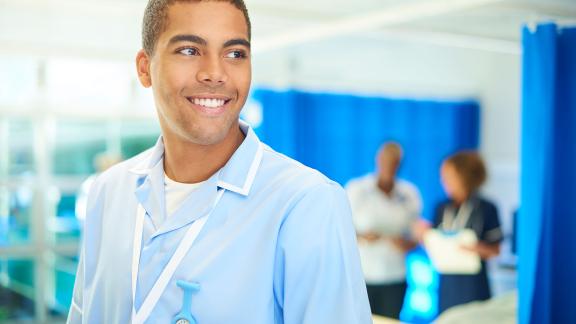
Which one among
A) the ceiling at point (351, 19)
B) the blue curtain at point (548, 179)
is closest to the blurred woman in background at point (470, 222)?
the ceiling at point (351, 19)

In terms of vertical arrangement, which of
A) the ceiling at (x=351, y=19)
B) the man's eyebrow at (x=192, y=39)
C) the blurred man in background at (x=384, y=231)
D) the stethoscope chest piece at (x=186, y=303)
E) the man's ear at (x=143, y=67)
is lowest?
the blurred man in background at (x=384, y=231)

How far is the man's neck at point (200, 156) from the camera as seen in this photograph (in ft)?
4.12

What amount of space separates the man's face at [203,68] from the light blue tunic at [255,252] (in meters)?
0.08

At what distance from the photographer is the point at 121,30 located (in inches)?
227

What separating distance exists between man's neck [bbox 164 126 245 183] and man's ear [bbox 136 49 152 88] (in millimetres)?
123

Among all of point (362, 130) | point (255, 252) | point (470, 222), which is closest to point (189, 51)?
point (255, 252)

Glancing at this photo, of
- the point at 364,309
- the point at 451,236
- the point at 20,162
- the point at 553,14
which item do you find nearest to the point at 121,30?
the point at 20,162

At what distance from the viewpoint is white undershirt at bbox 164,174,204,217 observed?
4.17ft

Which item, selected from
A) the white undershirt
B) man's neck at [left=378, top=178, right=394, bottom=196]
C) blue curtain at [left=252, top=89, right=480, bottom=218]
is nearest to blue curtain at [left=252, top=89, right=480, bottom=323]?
blue curtain at [left=252, top=89, right=480, bottom=218]

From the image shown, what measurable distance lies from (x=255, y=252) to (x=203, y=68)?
0.33m

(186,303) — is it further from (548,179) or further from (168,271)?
(548,179)

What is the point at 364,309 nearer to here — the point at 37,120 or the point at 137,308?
the point at 137,308

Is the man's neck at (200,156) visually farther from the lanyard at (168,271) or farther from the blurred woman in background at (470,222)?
the blurred woman in background at (470,222)

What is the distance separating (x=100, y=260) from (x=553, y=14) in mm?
2462
